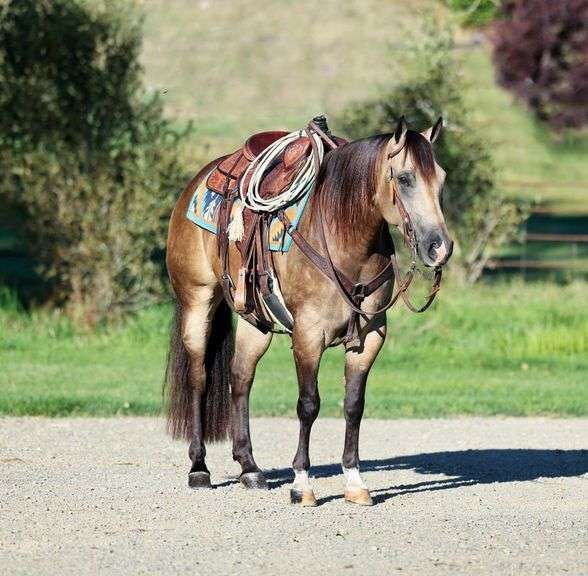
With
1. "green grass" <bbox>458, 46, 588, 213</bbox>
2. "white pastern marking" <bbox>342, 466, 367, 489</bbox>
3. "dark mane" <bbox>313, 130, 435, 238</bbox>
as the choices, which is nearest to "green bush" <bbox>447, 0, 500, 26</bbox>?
"green grass" <bbox>458, 46, 588, 213</bbox>

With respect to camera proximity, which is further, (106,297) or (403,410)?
(106,297)

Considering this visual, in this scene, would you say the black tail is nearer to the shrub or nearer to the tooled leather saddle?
the tooled leather saddle

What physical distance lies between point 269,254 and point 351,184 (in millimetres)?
702

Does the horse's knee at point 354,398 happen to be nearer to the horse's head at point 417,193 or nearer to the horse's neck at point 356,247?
the horse's neck at point 356,247

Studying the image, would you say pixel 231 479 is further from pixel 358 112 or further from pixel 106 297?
pixel 358 112

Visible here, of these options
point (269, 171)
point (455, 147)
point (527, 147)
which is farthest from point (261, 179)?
point (527, 147)

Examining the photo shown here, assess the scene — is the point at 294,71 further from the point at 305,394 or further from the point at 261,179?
the point at 305,394

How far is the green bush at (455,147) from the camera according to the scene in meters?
19.2

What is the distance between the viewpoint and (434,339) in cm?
1562

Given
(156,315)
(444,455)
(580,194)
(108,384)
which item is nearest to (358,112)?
(156,315)

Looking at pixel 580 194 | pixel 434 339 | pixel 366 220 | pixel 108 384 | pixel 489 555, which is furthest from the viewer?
pixel 580 194

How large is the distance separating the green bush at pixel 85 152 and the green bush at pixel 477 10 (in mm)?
10265

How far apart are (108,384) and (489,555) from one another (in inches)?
268

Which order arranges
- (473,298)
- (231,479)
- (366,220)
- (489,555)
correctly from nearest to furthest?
(489,555)
(366,220)
(231,479)
(473,298)
